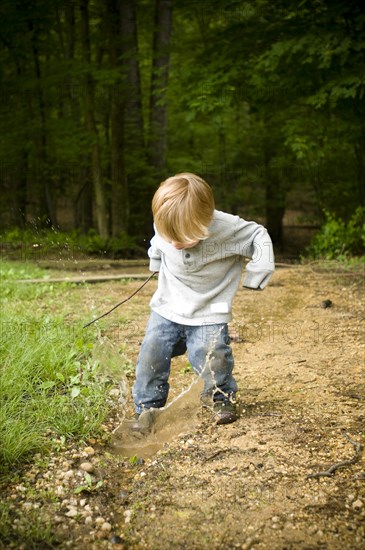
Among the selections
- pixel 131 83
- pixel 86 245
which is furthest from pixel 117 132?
pixel 86 245

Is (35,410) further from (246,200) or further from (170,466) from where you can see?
(246,200)

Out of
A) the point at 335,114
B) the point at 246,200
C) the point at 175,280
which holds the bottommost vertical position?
the point at 246,200

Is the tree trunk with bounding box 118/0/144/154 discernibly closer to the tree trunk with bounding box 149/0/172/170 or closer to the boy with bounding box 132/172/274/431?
the tree trunk with bounding box 149/0/172/170

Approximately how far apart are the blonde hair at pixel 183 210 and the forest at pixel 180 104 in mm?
3907

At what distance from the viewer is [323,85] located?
7199mm

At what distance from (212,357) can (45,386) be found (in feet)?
2.87

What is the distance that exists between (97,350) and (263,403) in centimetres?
110

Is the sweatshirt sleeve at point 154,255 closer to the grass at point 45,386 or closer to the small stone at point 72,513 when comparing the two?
the grass at point 45,386

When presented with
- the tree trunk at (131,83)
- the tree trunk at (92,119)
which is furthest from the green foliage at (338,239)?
the tree trunk at (131,83)

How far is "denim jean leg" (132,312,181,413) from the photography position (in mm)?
2941

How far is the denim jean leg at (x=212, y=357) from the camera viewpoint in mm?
2877

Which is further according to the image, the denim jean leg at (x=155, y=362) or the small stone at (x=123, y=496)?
the denim jean leg at (x=155, y=362)

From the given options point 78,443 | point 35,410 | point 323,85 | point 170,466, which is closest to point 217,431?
point 170,466

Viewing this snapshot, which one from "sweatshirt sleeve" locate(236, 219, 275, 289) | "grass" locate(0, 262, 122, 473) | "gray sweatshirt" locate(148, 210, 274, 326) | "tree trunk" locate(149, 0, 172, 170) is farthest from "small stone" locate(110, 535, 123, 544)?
"tree trunk" locate(149, 0, 172, 170)
